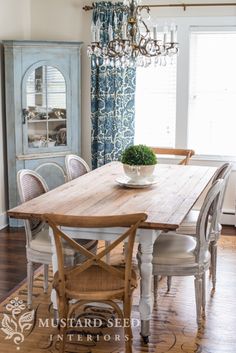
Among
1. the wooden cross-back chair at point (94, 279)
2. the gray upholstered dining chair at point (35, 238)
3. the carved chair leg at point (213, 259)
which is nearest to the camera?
the wooden cross-back chair at point (94, 279)

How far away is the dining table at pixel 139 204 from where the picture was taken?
3170 mm

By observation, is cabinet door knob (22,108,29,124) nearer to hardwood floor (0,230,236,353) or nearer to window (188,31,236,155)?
window (188,31,236,155)

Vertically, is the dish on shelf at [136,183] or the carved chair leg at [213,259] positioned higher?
the dish on shelf at [136,183]

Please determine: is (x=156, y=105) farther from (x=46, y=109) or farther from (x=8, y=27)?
(x=8, y=27)

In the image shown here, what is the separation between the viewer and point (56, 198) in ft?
11.9

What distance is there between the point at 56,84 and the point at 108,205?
108 inches

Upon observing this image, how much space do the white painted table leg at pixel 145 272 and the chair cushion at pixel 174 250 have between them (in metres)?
0.16

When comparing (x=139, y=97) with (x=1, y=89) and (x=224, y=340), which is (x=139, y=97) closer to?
(x=1, y=89)

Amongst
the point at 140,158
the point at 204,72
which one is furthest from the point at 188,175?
the point at 204,72

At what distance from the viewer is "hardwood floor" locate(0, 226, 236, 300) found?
4.27 meters

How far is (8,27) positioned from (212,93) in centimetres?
222

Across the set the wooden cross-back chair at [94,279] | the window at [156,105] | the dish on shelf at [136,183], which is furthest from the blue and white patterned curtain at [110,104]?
the wooden cross-back chair at [94,279]

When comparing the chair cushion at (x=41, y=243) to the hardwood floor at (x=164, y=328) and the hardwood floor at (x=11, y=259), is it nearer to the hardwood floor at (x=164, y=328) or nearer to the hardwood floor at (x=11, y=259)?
the hardwood floor at (x=164, y=328)

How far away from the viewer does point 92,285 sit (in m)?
2.99
